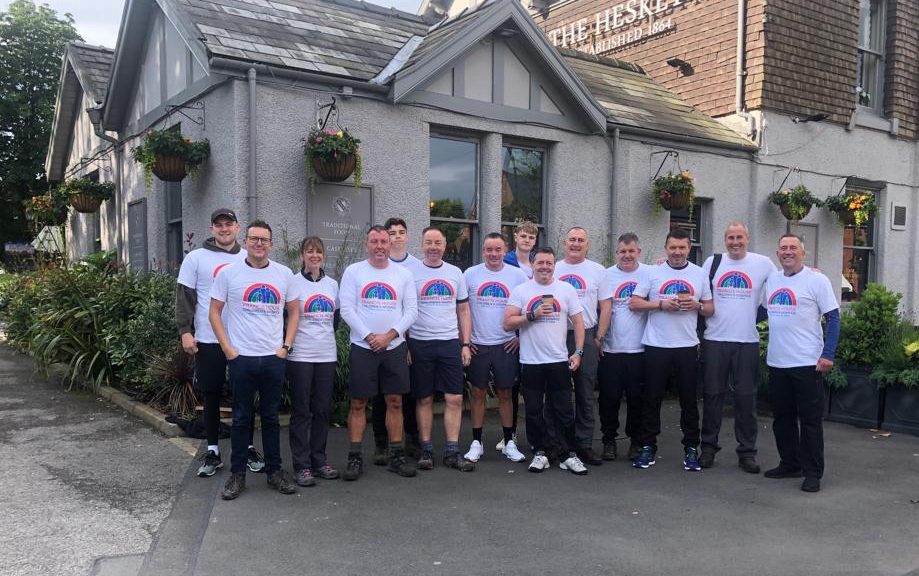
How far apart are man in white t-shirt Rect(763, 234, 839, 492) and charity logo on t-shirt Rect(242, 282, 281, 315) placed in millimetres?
3670

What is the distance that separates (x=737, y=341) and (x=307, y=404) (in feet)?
10.9

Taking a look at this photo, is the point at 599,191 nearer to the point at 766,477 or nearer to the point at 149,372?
the point at 766,477

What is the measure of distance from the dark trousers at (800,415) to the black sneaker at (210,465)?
4.28 meters

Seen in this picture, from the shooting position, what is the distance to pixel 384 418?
5770 mm

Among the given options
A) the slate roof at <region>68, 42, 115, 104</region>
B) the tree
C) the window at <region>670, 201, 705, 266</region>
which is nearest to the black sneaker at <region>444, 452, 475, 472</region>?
the window at <region>670, 201, 705, 266</region>

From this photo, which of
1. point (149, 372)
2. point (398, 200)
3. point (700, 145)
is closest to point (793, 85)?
point (700, 145)

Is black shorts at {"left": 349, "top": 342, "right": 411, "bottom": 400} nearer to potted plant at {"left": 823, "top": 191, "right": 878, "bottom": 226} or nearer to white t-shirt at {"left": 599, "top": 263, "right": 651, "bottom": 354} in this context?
white t-shirt at {"left": 599, "top": 263, "right": 651, "bottom": 354}

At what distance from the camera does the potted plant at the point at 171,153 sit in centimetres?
792

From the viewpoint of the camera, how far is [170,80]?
9.66 m

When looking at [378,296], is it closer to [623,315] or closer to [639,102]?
[623,315]

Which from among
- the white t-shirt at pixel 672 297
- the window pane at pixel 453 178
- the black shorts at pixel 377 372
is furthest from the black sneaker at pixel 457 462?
the window pane at pixel 453 178

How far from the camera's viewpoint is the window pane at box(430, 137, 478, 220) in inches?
353

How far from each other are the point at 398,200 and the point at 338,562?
521 centimetres

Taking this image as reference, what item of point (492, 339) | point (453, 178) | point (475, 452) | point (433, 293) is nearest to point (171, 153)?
point (453, 178)
